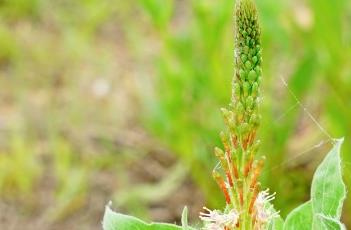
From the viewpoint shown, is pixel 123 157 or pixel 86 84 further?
pixel 86 84

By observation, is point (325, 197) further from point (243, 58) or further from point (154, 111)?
point (154, 111)

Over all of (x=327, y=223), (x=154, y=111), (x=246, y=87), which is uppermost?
(x=154, y=111)

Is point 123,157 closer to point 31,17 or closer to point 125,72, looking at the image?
point 125,72

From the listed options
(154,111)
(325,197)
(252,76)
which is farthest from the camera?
(154,111)

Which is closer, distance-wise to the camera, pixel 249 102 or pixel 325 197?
pixel 249 102

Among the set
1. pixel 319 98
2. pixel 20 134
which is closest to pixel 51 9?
pixel 20 134

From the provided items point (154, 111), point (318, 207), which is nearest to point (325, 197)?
point (318, 207)
